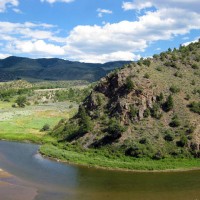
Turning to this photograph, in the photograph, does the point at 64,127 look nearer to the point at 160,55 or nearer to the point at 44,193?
the point at 160,55

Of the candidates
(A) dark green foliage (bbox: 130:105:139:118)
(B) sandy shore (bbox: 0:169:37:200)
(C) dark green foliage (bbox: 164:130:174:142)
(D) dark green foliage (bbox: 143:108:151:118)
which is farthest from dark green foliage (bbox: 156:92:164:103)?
(B) sandy shore (bbox: 0:169:37:200)

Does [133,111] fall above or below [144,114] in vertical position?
above

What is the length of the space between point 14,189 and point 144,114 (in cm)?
4272

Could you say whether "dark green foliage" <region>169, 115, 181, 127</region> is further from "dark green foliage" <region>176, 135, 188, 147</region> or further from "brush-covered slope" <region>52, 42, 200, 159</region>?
"dark green foliage" <region>176, 135, 188, 147</region>

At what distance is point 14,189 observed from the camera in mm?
61938

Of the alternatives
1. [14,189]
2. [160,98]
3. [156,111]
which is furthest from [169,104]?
[14,189]

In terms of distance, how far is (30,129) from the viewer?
12562cm

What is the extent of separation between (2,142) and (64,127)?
60.3ft

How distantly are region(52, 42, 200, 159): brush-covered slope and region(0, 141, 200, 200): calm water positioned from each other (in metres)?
11.5

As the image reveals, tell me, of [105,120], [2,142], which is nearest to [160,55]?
[105,120]

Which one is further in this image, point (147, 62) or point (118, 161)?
point (147, 62)

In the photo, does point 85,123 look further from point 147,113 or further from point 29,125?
point 29,125

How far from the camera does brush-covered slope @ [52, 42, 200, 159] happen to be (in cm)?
8475

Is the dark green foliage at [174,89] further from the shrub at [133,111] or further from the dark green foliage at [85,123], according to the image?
the dark green foliage at [85,123]
